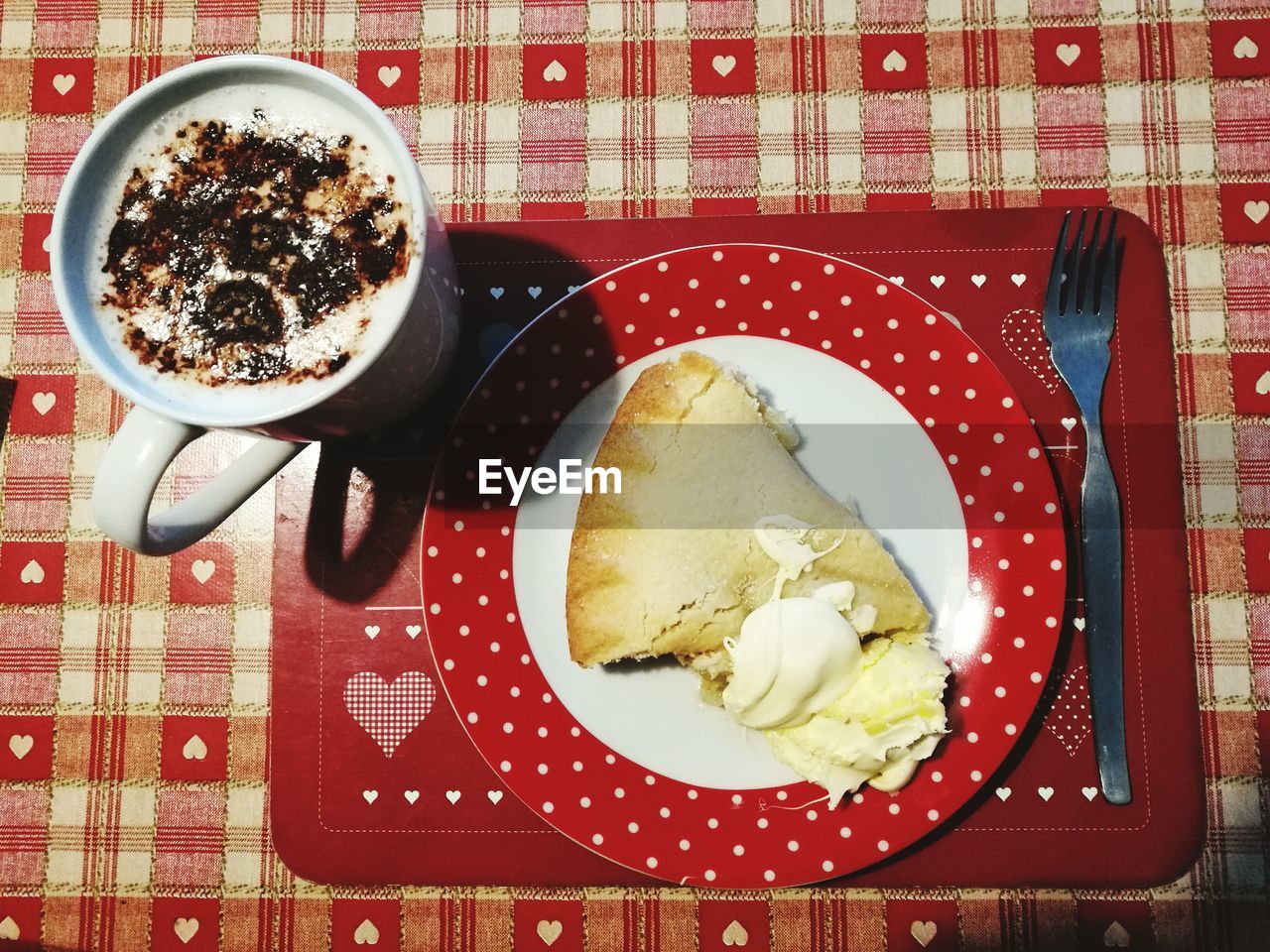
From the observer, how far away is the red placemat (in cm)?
118

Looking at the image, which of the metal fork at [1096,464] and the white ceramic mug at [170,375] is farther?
the metal fork at [1096,464]

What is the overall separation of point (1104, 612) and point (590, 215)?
846 mm

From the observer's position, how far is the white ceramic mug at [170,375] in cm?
89

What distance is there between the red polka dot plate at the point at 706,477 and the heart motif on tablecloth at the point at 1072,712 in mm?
104

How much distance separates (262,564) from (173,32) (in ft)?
2.58

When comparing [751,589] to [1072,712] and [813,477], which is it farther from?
[1072,712]

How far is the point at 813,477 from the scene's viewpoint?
47.3 inches

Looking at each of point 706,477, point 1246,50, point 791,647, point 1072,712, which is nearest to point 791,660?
point 791,647

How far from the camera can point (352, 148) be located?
0.95 metres

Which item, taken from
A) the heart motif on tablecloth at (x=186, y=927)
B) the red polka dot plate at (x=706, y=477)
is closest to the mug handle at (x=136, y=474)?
the red polka dot plate at (x=706, y=477)

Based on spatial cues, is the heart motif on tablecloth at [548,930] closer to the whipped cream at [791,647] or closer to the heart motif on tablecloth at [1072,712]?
the whipped cream at [791,647]

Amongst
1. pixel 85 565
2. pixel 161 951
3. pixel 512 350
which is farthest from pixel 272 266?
pixel 161 951

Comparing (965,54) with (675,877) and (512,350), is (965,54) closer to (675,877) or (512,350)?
(512,350)

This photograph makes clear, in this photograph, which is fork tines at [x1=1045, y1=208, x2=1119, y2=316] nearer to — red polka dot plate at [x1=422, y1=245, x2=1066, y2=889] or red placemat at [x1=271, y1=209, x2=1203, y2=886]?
red placemat at [x1=271, y1=209, x2=1203, y2=886]
